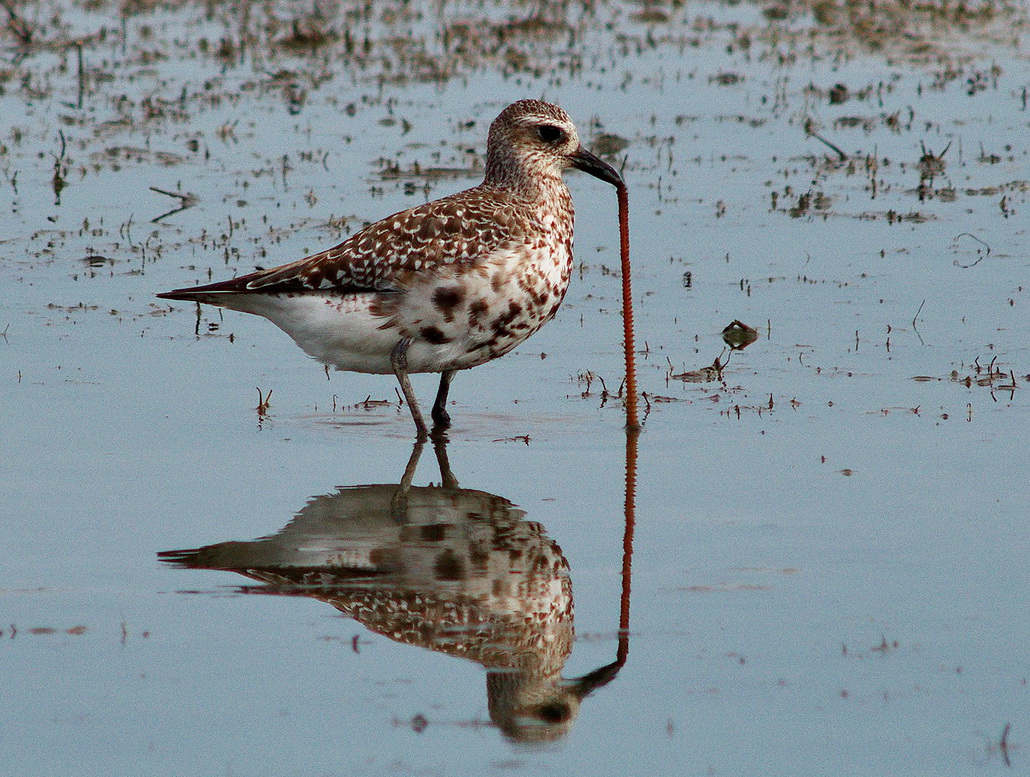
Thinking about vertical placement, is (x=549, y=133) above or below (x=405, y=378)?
above

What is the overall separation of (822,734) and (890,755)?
0.24 metres

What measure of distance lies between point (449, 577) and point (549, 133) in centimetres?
370

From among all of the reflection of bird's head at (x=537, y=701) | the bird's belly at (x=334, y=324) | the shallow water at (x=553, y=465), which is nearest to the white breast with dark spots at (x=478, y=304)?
the bird's belly at (x=334, y=324)

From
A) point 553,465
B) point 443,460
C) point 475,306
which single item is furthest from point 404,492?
point 475,306

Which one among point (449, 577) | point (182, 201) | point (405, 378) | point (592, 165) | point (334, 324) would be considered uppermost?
point (592, 165)

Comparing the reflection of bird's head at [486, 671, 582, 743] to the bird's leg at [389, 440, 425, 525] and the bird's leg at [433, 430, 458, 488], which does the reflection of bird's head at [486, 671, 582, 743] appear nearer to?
the bird's leg at [389, 440, 425, 525]

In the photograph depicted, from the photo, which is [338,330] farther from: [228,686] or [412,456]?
[228,686]

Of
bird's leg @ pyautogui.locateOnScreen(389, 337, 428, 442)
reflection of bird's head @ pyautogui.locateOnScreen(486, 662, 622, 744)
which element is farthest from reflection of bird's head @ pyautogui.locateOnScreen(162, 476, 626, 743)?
bird's leg @ pyautogui.locateOnScreen(389, 337, 428, 442)

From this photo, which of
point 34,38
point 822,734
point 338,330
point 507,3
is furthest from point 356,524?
point 507,3

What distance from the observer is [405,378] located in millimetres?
9086

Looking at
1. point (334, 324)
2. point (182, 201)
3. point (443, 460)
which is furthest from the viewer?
point (182, 201)

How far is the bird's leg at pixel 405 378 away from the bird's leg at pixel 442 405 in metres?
0.24

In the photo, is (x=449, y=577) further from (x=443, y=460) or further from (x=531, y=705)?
(x=443, y=460)

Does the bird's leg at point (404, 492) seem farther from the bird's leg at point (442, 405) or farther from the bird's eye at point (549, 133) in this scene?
the bird's eye at point (549, 133)
